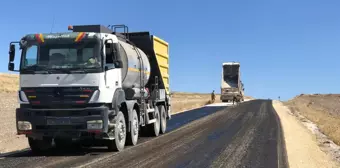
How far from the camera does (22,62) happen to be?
11.8m

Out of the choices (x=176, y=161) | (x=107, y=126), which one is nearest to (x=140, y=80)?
(x=107, y=126)

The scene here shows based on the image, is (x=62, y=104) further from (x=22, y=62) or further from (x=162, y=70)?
(x=162, y=70)

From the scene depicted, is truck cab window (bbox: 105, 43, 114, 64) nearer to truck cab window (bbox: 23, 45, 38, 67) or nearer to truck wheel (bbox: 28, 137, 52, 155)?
truck cab window (bbox: 23, 45, 38, 67)

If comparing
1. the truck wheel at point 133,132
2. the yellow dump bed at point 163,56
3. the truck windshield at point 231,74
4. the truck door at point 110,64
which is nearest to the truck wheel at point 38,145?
the truck wheel at point 133,132

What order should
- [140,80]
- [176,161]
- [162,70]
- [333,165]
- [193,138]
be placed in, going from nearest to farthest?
[176,161], [333,165], [140,80], [193,138], [162,70]

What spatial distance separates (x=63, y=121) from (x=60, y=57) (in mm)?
1713

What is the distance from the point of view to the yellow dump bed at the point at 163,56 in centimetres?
1731

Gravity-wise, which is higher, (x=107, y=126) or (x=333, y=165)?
(x=107, y=126)

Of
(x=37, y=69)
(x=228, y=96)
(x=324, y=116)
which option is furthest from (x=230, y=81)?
(x=37, y=69)

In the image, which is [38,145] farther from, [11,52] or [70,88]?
[11,52]

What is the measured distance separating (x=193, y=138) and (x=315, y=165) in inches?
233

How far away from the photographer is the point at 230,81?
55.2 metres

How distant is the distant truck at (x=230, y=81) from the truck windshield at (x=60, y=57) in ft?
143

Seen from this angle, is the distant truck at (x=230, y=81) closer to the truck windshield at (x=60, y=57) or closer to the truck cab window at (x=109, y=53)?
the truck cab window at (x=109, y=53)
